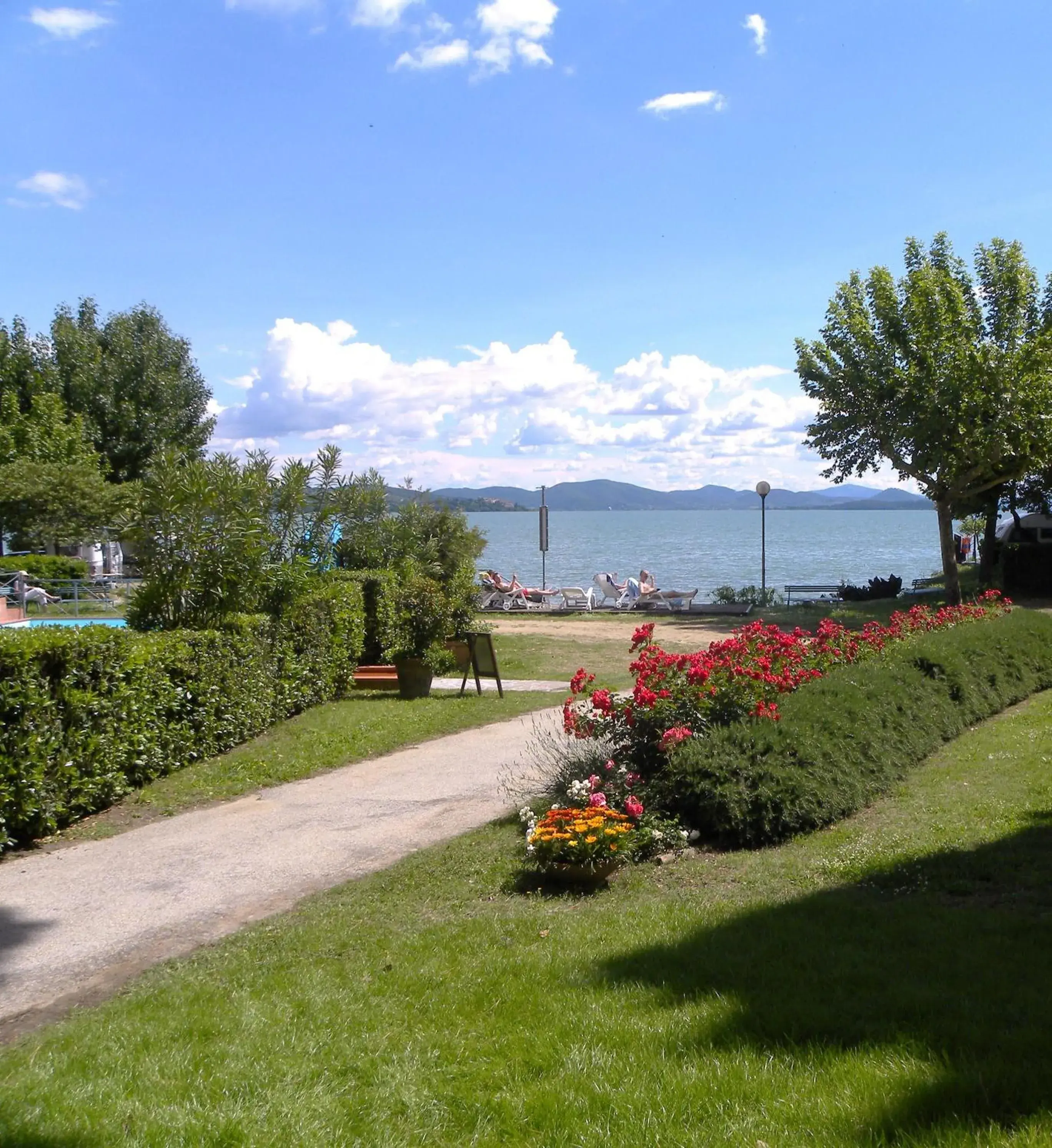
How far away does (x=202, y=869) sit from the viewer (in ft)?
22.6

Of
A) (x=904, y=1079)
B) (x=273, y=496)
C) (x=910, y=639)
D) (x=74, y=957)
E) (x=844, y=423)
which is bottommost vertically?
(x=74, y=957)

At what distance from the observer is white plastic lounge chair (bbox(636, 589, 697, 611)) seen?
30859 millimetres

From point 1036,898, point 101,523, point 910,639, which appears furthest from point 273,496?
point 101,523

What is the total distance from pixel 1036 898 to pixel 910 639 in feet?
20.8

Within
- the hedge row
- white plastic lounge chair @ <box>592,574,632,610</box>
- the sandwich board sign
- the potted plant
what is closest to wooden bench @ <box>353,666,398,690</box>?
the potted plant

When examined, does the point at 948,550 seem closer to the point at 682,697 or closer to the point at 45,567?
the point at 682,697

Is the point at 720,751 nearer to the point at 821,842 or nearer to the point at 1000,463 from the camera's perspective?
the point at 821,842

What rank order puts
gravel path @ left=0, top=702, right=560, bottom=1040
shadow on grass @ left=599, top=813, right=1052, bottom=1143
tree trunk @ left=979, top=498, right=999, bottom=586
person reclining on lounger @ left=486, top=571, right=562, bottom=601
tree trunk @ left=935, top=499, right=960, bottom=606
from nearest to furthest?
1. shadow on grass @ left=599, top=813, right=1052, bottom=1143
2. gravel path @ left=0, top=702, right=560, bottom=1040
3. tree trunk @ left=935, top=499, right=960, bottom=606
4. tree trunk @ left=979, top=498, right=999, bottom=586
5. person reclining on lounger @ left=486, top=571, right=562, bottom=601

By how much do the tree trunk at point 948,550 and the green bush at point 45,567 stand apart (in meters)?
24.2

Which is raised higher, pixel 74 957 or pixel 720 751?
pixel 720 751

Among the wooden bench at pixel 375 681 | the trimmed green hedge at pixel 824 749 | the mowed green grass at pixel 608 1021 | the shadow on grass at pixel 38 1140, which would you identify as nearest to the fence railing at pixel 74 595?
the wooden bench at pixel 375 681

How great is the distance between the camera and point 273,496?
43.3ft

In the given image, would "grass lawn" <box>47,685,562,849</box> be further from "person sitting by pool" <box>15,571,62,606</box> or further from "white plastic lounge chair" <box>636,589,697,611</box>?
"white plastic lounge chair" <box>636,589,697,611</box>

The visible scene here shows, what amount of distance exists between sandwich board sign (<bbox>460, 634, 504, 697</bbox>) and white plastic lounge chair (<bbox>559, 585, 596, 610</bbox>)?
17255 mm
